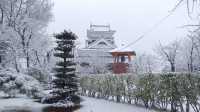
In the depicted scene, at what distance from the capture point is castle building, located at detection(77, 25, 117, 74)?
181ft

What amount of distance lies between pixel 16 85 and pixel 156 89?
9162 mm

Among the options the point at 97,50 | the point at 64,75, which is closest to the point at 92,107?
the point at 64,75

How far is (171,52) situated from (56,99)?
41621mm

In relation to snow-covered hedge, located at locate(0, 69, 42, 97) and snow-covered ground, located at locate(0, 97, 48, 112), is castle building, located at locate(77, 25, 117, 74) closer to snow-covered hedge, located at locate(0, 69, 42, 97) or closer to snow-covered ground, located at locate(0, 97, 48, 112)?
snow-covered hedge, located at locate(0, 69, 42, 97)

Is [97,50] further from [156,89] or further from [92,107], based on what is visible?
[156,89]

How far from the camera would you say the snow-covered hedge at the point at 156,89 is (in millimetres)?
10181

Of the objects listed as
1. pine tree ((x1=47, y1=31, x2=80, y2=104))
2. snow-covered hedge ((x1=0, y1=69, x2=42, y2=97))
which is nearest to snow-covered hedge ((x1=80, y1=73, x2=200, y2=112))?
pine tree ((x1=47, y1=31, x2=80, y2=104))

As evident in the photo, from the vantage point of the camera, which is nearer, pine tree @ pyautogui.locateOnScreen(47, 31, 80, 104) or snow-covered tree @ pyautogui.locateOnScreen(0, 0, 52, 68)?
pine tree @ pyautogui.locateOnScreen(47, 31, 80, 104)

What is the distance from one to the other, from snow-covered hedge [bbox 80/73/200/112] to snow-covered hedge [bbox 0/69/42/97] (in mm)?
3781

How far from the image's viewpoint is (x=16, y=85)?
19031 mm

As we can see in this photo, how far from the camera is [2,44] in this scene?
23.4 metres

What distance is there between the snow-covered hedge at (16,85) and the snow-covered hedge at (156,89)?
378cm

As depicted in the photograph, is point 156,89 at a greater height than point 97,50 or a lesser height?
lesser

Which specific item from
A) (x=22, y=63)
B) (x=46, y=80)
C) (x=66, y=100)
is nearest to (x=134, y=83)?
(x=66, y=100)
